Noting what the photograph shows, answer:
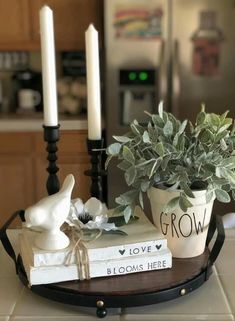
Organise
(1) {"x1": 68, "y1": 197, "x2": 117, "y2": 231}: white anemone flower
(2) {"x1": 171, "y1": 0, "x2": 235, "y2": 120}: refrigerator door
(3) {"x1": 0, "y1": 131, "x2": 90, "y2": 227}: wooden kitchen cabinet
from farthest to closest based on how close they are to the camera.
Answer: (3) {"x1": 0, "y1": 131, "x2": 90, "y2": 227}: wooden kitchen cabinet < (2) {"x1": 171, "y1": 0, "x2": 235, "y2": 120}: refrigerator door < (1) {"x1": 68, "y1": 197, "x2": 117, "y2": 231}: white anemone flower

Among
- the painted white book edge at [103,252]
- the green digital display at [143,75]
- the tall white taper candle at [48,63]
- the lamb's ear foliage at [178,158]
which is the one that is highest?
the tall white taper candle at [48,63]

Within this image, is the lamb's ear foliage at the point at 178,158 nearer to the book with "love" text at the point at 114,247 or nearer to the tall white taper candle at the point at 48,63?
the book with "love" text at the point at 114,247

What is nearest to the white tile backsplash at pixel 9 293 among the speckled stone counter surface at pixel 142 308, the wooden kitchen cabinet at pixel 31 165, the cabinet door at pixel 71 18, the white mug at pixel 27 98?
the speckled stone counter surface at pixel 142 308

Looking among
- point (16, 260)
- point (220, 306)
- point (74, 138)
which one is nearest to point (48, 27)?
point (16, 260)

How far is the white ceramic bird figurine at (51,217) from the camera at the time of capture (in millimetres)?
830

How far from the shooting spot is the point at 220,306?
32.8 inches

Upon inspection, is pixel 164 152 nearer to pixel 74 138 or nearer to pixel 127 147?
pixel 127 147

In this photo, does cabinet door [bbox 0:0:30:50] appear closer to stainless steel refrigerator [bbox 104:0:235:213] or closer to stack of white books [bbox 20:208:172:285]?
stainless steel refrigerator [bbox 104:0:235:213]

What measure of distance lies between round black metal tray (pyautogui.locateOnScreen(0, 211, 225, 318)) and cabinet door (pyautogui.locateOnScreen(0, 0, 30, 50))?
2461 millimetres

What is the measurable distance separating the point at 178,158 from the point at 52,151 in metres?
0.30

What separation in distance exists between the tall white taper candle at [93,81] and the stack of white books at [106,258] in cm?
25

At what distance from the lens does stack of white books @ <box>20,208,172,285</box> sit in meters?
0.85

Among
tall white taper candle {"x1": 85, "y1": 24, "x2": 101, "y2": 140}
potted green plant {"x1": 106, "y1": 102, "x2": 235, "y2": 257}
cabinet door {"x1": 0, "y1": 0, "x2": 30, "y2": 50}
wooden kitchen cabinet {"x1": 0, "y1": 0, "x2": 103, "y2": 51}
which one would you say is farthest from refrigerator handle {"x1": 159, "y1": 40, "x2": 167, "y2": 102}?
potted green plant {"x1": 106, "y1": 102, "x2": 235, "y2": 257}

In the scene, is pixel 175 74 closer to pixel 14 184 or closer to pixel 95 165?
pixel 14 184
